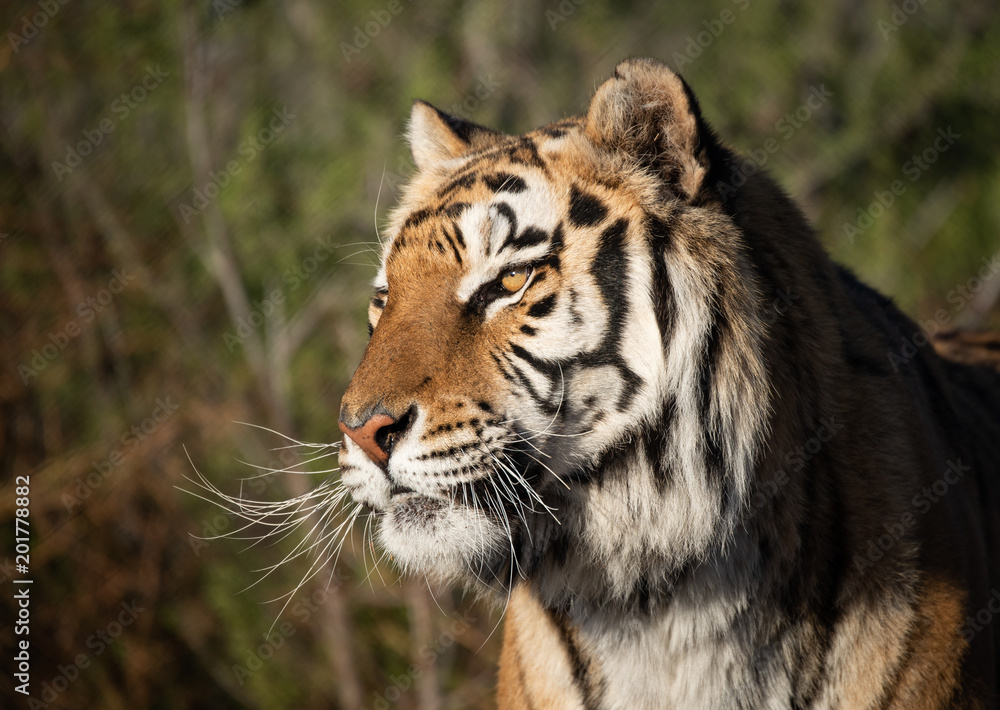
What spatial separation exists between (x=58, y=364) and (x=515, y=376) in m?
3.69

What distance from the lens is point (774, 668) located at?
1662mm

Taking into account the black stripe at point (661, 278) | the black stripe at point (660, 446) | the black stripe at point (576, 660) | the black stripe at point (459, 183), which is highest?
the black stripe at point (459, 183)

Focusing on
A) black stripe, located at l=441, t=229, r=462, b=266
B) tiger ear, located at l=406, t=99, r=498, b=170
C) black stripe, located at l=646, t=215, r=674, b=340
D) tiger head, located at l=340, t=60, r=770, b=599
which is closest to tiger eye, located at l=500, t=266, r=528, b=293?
tiger head, located at l=340, t=60, r=770, b=599

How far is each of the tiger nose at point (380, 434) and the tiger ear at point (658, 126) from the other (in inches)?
28.2

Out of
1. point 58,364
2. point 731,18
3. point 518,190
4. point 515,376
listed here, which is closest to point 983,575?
point 515,376

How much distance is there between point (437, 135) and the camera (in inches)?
86.8

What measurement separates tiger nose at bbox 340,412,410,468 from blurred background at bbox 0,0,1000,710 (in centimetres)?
211

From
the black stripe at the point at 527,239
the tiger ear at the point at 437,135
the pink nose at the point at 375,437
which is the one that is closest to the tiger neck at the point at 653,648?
the pink nose at the point at 375,437

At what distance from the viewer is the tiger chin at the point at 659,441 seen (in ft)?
5.22

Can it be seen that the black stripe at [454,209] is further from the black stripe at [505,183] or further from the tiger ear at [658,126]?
the tiger ear at [658,126]

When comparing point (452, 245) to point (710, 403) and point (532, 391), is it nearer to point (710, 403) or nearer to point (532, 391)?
point (532, 391)

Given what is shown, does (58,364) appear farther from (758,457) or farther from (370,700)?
(758,457)

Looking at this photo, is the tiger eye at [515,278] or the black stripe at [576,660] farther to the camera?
the black stripe at [576,660]

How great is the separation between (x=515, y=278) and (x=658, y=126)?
0.43 metres
